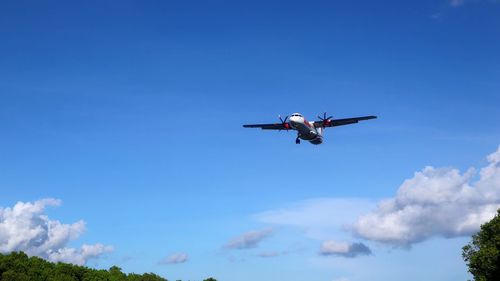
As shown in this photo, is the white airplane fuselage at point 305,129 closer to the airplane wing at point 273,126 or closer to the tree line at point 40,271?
the airplane wing at point 273,126

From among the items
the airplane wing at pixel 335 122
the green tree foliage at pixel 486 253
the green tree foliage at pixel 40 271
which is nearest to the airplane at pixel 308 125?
the airplane wing at pixel 335 122

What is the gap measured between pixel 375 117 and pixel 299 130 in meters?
13.0

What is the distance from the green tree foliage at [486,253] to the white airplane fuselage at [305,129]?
29049mm

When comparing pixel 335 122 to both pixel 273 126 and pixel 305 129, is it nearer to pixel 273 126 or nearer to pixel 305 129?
pixel 273 126

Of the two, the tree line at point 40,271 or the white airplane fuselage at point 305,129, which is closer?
the white airplane fuselage at point 305,129

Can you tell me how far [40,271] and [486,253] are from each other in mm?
71223

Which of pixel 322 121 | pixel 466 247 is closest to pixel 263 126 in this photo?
pixel 322 121

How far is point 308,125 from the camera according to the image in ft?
270

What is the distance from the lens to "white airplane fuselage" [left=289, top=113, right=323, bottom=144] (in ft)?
260

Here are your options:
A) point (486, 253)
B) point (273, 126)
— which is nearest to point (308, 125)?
point (273, 126)

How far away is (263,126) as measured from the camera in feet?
310

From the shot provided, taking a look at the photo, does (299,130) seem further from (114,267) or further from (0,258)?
(114,267)

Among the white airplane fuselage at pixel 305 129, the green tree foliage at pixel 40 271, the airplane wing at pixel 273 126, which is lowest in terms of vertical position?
the green tree foliage at pixel 40 271

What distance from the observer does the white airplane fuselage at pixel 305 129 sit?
7919 cm
